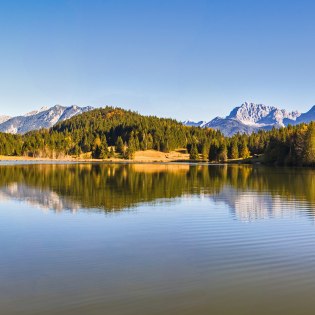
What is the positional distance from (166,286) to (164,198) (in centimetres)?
3175

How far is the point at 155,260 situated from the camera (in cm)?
1973

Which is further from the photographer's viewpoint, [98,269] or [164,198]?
[164,198]

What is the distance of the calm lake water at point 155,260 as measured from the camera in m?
14.3

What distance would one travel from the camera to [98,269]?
18.1 metres

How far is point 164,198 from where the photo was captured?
47.6 meters

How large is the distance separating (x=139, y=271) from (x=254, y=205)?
26155 mm

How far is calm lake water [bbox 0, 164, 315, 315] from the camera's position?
46.9 feet

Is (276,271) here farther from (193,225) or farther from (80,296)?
(193,225)

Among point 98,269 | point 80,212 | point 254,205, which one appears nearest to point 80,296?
point 98,269

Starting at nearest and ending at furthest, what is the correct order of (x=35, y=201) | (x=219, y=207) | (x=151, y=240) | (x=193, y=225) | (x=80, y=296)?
(x=80, y=296), (x=151, y=240), (x=193, y=225), (x=219, y=207), (x=35, y=201)

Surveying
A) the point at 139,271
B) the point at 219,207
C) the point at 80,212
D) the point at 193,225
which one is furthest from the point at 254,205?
the point at 139,271

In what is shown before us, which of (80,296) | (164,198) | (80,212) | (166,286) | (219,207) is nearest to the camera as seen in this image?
(80,296)

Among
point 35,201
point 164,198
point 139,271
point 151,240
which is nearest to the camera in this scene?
point 139,271

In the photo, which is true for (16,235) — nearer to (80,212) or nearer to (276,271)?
(80,212)
